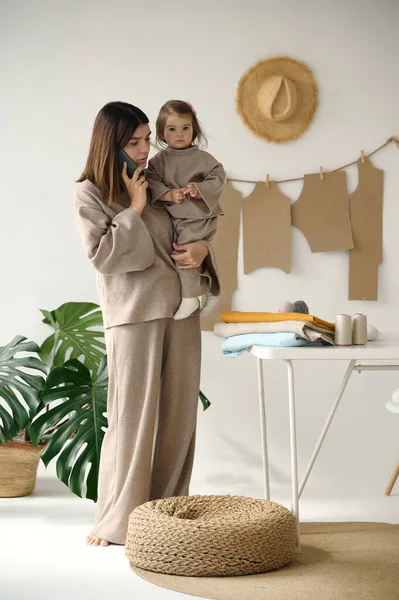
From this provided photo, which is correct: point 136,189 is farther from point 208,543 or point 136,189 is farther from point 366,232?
point 366,232

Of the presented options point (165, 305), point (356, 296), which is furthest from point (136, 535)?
point (356, 296)

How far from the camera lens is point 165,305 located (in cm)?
246

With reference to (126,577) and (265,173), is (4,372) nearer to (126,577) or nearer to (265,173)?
(126,577)

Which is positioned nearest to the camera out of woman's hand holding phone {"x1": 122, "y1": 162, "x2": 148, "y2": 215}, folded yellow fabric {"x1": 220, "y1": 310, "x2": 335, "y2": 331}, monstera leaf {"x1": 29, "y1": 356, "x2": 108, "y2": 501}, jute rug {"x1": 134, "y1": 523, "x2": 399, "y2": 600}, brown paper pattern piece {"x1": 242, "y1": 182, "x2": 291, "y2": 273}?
jute rug {"x1": 134, "y1": 523, "x2": 399, "y2": 600}

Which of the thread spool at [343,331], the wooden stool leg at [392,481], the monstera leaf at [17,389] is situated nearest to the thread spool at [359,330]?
the thread spool at [343,331]

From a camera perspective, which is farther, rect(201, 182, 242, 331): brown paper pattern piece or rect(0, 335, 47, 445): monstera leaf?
rect(201, 182, 242, 331): brown paper pattern piece

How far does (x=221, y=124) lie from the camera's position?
3467 millimetres

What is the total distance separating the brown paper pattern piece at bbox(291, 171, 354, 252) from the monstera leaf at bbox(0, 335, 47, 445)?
49.1 inches

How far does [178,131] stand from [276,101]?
107cm

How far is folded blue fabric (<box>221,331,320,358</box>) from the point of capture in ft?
7.44

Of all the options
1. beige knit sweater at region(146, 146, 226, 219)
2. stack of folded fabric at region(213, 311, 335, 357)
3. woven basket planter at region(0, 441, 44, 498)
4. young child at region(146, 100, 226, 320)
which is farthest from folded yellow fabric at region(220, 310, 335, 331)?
woven basket planter at region(0, 441, 44, 498)

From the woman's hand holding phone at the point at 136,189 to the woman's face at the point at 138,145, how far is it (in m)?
0.04

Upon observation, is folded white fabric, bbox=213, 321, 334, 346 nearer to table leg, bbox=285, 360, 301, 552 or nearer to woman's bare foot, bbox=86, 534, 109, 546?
table leg, bbox=285, 360, 301, 552

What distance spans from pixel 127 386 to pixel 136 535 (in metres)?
0.47
